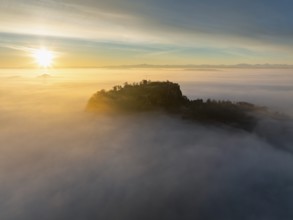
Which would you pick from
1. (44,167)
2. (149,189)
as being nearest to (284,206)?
(149,189)

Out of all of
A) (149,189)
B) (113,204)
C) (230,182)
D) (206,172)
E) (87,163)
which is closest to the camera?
(113,204)

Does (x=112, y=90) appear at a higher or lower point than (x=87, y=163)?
higher

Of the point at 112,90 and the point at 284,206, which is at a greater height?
the point at 112,90

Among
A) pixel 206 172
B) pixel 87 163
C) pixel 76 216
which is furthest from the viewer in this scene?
pixel 87 163

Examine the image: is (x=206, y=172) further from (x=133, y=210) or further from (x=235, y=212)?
(x=133, y=210)

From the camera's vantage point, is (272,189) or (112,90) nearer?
(272,189)

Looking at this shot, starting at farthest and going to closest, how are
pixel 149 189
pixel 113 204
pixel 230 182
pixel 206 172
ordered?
pixel 206 172, pixel 230 182, pixel 149 189, pixel 113 204

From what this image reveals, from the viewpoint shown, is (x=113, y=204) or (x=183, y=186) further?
(x=183, y=186)

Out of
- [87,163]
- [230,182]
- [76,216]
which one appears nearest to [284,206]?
[230,182]

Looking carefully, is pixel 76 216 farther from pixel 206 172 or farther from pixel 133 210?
pixel 206 172
